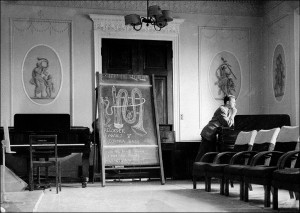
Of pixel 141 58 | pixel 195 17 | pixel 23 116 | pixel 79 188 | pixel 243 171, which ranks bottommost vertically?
pixel 79 188

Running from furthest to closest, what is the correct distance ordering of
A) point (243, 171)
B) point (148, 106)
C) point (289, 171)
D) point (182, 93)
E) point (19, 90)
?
1. point (182, 93)
2. point (19, 90)
3. point (148, 106)
4. point (243, 171)
5. point (289, 171)

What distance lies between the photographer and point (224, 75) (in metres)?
11.8

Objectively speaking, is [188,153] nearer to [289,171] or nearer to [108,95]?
[108,95]

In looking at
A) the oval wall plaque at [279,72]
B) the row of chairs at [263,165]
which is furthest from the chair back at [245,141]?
the oval wall plaque at [279,72]

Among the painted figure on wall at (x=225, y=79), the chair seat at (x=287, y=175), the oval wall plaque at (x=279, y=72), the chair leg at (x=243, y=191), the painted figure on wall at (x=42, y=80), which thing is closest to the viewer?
the chair seat at (x=287, y=175)

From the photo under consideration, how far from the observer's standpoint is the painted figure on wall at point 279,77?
11.0 meters

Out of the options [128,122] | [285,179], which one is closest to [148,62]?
[128,122]

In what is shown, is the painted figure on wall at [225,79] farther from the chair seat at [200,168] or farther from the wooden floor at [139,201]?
the chair seat at [200,168]

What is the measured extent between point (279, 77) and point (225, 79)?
125cm

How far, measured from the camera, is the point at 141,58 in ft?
37.5

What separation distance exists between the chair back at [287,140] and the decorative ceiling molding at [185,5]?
18.5 feet

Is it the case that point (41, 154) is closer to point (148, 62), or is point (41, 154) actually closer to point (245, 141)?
point (245, 141)

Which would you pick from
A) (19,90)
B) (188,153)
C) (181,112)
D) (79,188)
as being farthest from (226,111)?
(19,90)

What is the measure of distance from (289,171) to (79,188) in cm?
414
